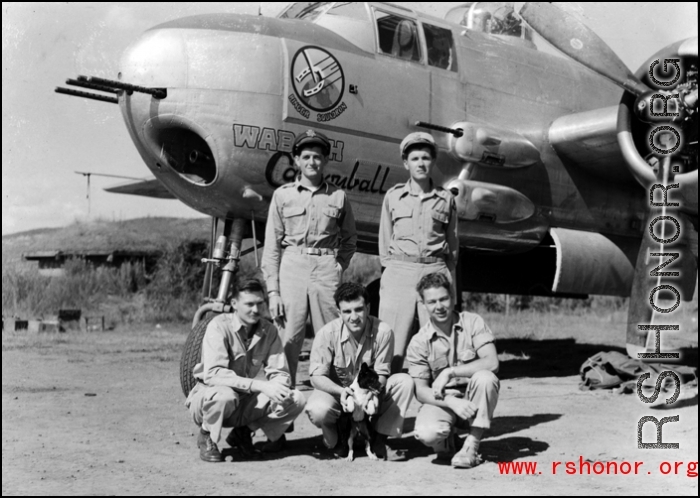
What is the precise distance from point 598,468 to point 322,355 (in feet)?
5.39

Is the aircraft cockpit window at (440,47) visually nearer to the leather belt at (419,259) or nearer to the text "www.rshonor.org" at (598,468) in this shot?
the leather belt at (419,259)

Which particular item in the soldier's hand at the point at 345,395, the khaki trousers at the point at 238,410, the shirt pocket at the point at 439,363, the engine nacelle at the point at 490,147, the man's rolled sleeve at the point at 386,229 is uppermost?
the engine nacelle at the point at 490,147

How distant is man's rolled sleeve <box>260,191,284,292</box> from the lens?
4.89 metres

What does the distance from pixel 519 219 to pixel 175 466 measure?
503 cm

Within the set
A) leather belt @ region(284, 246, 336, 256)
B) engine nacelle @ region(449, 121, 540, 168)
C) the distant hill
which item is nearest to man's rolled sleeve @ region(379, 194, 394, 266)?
leather belt @ region(284, 246, 336, 256)

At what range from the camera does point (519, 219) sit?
7.97 m

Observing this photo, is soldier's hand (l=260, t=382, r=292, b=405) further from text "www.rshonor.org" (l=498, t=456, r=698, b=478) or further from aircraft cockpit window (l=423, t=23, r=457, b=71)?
aircraft cockpit window (l=423, t=23, r=457, b=71)

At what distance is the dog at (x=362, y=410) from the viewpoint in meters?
4.12

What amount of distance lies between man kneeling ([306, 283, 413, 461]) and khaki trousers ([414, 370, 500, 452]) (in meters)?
0.16

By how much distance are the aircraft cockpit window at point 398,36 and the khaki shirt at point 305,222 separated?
263 centimetres

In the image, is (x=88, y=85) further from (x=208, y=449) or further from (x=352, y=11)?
(x=208, y=449)

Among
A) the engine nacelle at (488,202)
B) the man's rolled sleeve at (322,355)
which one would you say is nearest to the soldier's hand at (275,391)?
the man's rolled sleeve at (322,355)

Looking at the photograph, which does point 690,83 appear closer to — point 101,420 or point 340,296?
point 340,296

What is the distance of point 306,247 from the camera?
5.01 metres
